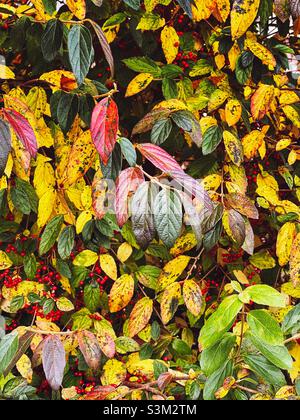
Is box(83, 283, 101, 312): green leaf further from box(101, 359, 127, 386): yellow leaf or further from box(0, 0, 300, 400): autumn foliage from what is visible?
box(101, 359, 127, 386): yellow leaf

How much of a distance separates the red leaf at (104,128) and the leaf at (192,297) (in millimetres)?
383

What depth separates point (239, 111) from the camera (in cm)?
112

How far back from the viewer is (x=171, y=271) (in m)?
1.17

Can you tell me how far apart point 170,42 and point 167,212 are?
504mm

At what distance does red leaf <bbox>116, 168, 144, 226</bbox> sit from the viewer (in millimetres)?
821

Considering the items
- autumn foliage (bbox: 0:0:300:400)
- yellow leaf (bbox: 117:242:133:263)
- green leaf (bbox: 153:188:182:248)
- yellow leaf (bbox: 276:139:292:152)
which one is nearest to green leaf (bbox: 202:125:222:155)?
autumn foliage (bbox: 0:0:300:400)

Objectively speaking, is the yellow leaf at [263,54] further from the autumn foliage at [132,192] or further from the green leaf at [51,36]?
the green leaf at [51,36]


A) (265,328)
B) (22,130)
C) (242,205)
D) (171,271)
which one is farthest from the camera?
(171,271)

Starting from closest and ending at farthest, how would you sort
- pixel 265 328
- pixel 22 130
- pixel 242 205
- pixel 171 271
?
pixel 265 328, pixel 22 130, pixel 242 205, pixel 171 271

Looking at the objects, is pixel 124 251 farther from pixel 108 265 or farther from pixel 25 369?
pixel 25 369

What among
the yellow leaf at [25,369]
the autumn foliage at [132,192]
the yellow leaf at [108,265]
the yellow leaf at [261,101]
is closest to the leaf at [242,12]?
the autumn foliage at [132,192]

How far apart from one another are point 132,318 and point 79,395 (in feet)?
0.59

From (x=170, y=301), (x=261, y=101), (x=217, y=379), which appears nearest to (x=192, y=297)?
(x=170, y=301)

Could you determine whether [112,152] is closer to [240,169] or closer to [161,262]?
[240,169]
